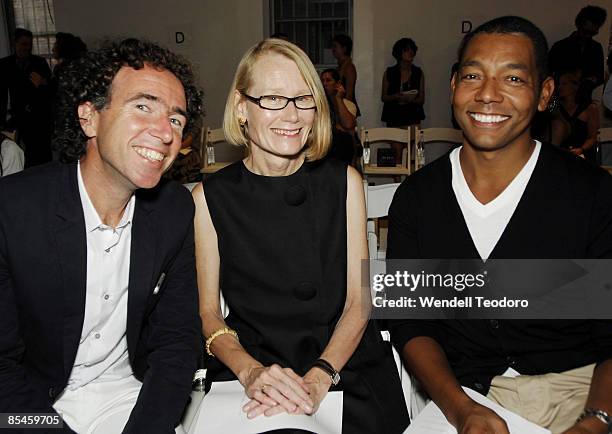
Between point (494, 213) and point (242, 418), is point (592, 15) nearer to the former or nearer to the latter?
point (494, 213)

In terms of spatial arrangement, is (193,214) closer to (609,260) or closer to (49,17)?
(609,260)

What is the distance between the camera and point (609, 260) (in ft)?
5.08

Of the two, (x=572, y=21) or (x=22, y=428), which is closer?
(x=22, y=428)

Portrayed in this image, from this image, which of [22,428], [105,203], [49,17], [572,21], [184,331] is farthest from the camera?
[49,17]

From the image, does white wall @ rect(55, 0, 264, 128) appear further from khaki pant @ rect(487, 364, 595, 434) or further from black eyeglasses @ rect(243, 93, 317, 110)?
khaki pant @ rect(487, 364, 595, 434)

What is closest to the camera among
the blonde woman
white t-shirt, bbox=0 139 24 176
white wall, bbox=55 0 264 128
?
the blonde woman

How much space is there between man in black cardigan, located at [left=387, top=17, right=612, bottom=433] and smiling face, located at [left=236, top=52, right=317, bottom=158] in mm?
480

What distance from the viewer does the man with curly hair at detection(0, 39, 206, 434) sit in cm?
142

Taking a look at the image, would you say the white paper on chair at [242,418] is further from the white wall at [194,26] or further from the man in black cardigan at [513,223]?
the white wall at [194,26]

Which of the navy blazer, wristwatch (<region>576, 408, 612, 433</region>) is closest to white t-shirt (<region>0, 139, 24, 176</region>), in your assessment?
the navy blazer

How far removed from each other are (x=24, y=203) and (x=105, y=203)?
8.1 inches

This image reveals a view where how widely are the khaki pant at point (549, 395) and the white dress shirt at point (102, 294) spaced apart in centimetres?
112

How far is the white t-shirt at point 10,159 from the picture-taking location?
3.54 meters

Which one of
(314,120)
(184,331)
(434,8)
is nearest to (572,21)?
(434,8)
